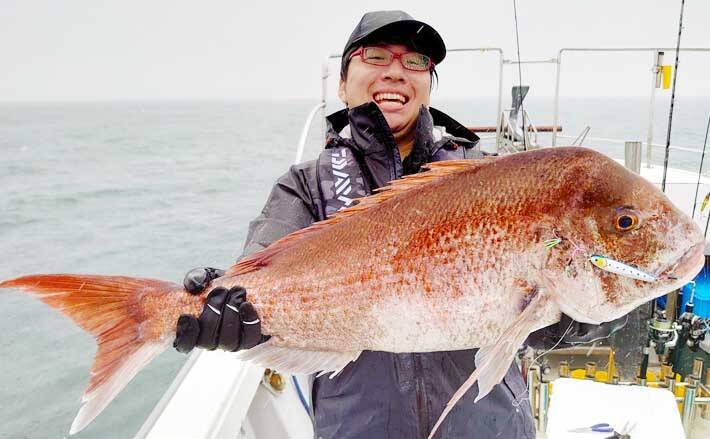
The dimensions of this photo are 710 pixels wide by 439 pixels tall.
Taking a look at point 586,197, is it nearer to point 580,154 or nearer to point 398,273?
point 580,154

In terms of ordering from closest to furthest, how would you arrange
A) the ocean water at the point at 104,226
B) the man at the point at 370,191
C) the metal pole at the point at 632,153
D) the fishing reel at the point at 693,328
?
the man at the point at 370,191 → the fishing reel at the point at 693,328 → the metal pole at the point at 632,153 → the ocean water at the point at 104,226

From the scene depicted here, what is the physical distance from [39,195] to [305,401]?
15.1 m

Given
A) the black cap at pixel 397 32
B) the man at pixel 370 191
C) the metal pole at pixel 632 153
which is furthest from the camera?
the metal pole at pixel 632 153

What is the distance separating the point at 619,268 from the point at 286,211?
105cm

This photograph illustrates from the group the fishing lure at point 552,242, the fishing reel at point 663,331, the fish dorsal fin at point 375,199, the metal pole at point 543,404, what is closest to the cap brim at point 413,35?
the fish dorsal fin at point 375,199

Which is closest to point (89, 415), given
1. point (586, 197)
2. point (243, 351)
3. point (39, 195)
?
point (243, 351)

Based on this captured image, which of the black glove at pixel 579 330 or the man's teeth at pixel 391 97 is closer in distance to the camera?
the black glove at pixel 579 330

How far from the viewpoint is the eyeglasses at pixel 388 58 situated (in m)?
1.95

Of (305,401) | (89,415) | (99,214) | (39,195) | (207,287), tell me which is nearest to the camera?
(89,415)

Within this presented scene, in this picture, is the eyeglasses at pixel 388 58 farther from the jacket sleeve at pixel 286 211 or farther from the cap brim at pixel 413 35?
the jacket sleeve at pixel 286 211

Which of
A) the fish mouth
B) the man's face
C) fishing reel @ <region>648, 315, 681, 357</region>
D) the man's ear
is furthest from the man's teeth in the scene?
fishing reel @ <region>648, 315, 681, 357</region>

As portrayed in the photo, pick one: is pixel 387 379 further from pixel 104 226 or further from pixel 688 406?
pixel 104 226

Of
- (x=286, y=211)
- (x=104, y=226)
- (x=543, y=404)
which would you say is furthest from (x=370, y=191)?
(x=104, y=226)

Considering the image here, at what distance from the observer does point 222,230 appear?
40.8ft
